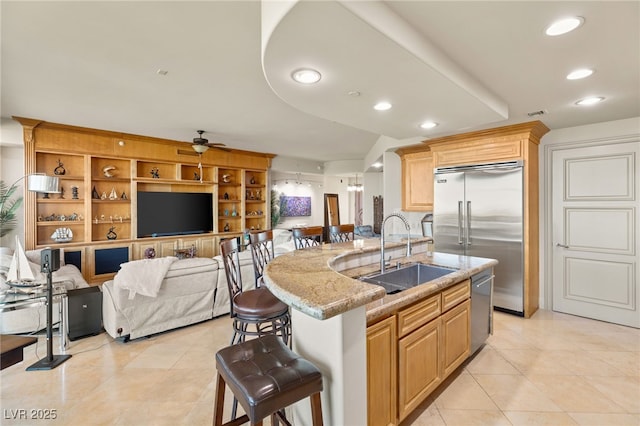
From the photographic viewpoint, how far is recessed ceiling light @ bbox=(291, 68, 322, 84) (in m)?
1.92

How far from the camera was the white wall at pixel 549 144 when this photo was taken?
3.65m

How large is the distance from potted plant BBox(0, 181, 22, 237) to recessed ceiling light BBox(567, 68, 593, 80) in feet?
22.7

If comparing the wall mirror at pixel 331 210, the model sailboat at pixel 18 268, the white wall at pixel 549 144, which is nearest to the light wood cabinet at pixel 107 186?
the model sailboat at pixel 18 268

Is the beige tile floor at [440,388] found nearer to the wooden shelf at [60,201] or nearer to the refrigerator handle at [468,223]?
the refrigerator handle at [468,223]

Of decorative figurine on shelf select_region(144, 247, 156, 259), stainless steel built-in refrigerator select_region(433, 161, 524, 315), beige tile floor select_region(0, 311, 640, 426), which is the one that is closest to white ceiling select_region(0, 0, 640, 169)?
stainless steel built-in refrigerator select_region(433, 161, 524, 315)

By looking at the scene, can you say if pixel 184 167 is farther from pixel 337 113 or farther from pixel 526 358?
pixel 526 358

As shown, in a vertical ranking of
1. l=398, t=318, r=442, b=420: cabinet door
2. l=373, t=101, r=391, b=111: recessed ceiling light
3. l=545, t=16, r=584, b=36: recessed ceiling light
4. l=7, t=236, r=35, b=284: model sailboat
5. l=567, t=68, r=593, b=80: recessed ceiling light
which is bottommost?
l=398, t=318, r=442, b=420: cabinet door

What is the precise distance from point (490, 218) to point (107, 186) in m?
6.58

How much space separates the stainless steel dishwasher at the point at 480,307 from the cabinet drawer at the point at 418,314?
72 centimetres

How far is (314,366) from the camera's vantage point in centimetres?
139

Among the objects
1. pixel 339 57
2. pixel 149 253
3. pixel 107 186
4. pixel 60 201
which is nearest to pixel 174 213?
pixel 149 253

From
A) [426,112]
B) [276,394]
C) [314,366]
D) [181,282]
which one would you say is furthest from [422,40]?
[181,282]

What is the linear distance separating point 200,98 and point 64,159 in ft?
11.7

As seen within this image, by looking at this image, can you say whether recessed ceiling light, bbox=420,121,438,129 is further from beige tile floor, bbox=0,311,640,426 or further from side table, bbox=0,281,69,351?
side table, bbox=0,281,69,351
